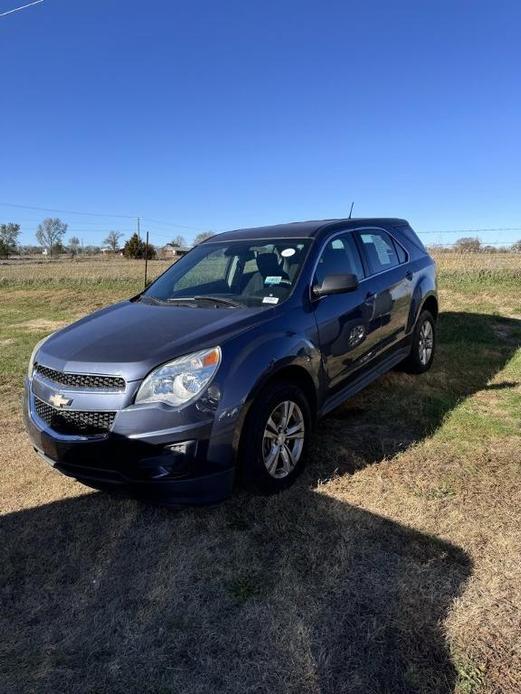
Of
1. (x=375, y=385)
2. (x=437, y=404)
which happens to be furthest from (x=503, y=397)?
(x=375, y=385)

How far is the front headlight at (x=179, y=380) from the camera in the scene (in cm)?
275

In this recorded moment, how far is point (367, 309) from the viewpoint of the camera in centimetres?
422

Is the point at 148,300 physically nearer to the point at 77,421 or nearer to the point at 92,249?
the point at 77,421

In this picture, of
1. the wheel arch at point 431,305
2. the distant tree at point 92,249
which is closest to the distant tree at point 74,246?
the distant tree at point 92,249

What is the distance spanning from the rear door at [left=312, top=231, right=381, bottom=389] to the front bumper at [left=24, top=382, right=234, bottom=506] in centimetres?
129

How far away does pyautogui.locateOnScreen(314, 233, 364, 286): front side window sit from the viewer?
3885mm

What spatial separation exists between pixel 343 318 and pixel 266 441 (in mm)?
1254

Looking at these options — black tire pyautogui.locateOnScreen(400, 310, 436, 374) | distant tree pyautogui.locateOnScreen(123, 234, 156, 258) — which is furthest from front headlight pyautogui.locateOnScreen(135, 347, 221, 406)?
distant tree pyautogui.locateOnScreen(123, 234, 156, 258)

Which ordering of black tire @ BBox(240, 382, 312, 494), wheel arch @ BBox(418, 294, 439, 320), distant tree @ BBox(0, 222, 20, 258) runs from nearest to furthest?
black tire @ BBox(240, 382, 312, 494), wheel arch @ BBox(418, 294, 439, 320), distant tree @ BBox(0, 222, 20, 258)

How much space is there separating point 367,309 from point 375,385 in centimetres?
159

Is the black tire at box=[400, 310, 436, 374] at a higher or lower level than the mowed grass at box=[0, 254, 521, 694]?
higher

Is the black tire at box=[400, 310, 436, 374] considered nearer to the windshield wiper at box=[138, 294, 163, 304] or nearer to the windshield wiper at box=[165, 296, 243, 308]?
the windshield wiper at box=[165, 296, 243, 308]

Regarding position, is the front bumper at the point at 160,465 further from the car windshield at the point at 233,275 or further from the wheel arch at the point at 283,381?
the car windshield at the point at 233,275

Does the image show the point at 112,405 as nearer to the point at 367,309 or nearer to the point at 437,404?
the point at 367,309
